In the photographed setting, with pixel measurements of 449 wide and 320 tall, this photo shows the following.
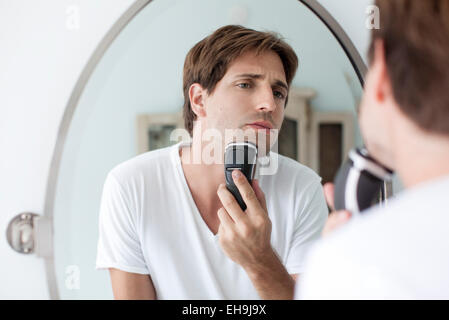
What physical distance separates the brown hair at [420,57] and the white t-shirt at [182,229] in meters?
0.34

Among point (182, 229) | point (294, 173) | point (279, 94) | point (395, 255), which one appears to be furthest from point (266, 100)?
point (395, 255)

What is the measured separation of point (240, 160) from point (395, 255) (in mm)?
363

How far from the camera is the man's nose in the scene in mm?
729

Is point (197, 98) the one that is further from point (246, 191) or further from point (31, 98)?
point (31, 98)

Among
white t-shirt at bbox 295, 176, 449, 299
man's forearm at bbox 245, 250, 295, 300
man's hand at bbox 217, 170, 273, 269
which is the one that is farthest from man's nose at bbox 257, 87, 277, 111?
white t-shirt at bbox 295, 176, 449, 299

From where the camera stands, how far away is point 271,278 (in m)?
0.73

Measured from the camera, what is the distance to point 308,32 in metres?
0.76

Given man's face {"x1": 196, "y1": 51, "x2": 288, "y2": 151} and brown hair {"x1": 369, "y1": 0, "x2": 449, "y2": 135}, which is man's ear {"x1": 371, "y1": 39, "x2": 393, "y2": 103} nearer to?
A: brown hair {"x1": 369, "y1": 0, "x2": 449, "y2": 135}

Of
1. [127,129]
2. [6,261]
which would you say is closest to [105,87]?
[127,129]

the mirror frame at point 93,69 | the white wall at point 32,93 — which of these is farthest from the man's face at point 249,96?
the white wall at point 32,93

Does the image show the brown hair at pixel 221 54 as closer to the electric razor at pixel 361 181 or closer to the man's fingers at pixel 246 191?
the man's fingers at pixel 246 191

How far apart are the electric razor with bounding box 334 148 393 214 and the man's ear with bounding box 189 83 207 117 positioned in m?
0.26

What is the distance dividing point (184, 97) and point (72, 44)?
23 cm

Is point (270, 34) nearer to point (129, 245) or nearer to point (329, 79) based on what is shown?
point (329, 79)
